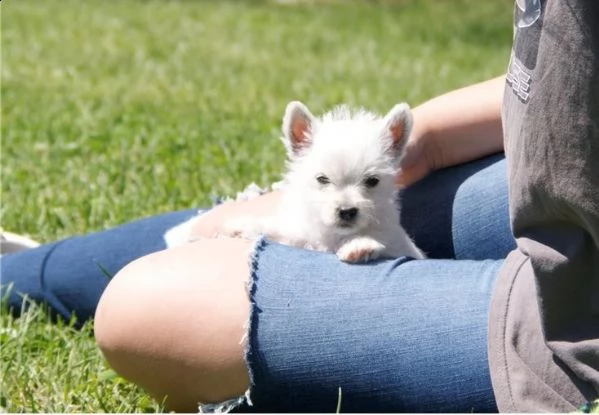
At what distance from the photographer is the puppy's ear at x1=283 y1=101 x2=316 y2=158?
2.70 m

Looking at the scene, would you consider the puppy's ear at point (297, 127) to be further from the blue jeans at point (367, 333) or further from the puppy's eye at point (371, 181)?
the blue jeans at point (367, 333)

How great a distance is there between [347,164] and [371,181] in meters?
0.08

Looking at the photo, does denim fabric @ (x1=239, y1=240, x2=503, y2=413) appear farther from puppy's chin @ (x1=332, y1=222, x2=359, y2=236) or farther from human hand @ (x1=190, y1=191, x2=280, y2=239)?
human hand @ (x1=190, y1=191, x2=280, y2=239)

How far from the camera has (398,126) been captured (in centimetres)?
272

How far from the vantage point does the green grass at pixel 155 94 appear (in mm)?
3264

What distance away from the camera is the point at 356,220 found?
104 inches

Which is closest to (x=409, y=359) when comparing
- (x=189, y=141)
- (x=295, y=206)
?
(x=295, y=206)

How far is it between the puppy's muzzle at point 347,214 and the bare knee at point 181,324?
0.74 ft

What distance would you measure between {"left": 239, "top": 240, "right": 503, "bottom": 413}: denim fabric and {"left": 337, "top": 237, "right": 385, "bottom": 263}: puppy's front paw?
0.07m

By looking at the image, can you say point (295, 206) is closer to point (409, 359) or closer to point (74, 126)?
point (409, 359)

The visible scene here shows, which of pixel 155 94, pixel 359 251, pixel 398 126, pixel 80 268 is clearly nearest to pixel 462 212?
pixel 398 126

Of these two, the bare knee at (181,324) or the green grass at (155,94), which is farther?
the green grass at (155,94)

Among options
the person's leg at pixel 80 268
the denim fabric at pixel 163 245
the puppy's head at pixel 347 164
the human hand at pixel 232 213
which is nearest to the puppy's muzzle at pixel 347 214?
the puppy's head at pixel 347 164

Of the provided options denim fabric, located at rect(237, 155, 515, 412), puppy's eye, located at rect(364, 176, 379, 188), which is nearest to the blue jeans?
denim fabric, located at rect(237, 155, 515, 412)
